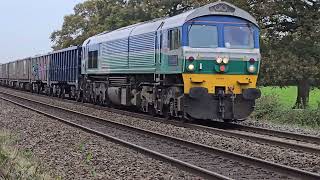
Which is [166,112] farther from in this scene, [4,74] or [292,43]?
[4,74]

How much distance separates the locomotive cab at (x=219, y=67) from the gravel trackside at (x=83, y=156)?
11.6 feet

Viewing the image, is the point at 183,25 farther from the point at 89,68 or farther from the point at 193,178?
the point at 89,68

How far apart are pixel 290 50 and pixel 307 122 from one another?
937cm

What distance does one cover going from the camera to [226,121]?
17.9 metres

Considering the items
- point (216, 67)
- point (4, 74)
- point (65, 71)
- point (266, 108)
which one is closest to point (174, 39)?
point (216, 67)

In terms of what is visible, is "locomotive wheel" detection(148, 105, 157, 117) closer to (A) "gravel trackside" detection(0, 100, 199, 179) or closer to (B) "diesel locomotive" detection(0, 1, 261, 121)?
(B) "diesel locomotive" detection(0, 1, 261, 121)

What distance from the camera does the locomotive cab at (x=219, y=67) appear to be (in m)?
15.8

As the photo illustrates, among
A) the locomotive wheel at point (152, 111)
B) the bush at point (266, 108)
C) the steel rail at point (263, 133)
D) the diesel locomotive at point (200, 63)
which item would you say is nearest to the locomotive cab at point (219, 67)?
the diesel locomotive at point (200, 63)

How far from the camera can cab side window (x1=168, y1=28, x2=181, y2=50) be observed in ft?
52.6

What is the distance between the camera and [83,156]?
1078 cm

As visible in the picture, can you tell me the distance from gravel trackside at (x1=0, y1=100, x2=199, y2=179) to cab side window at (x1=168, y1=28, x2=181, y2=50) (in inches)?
148

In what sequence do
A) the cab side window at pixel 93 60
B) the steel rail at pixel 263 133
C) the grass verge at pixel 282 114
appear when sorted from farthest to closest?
the cab side window at pixel 93 60, the grass verge at pixel 282 114, the steel rail at pixel 263 133

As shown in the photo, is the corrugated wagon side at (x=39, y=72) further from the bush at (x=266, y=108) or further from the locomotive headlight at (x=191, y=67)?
the locomotive headlight at (x=191, y=67)

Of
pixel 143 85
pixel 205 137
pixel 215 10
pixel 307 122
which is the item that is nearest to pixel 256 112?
pixel 307 122
